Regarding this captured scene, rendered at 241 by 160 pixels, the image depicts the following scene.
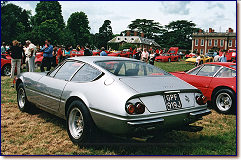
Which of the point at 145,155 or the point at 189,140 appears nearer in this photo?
the point at 145,155

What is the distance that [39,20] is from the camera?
57812mm

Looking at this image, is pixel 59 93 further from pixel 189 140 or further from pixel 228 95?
pixel 228 95

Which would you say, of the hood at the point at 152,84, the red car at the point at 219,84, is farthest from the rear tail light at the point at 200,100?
the red car at the point at 219,84

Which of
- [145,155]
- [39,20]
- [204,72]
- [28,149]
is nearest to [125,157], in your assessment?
[145,155]

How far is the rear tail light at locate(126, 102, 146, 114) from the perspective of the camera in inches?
116

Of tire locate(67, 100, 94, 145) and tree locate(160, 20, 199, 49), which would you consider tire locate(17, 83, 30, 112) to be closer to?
tire locate(67, 100, 94, 145)

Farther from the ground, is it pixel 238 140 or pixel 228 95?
pixel 228 95

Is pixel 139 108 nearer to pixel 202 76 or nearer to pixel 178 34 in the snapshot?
pixel 202 76

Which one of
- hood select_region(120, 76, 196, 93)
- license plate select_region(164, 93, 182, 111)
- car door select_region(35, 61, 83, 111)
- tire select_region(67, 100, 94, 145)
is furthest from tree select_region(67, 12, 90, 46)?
license plate select_region(164, 93, 182, 111)

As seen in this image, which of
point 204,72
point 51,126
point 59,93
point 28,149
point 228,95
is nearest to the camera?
point 28,149

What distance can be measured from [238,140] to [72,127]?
280cm

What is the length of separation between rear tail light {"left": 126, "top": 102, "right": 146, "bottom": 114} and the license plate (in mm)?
416

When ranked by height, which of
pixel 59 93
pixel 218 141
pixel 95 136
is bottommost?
pixel 218 141

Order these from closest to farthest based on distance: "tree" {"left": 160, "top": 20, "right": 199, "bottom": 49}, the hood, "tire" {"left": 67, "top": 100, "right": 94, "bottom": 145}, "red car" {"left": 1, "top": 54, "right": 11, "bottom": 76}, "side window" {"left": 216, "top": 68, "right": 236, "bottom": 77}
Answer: the hood → "tire" {"left": 67, "top": 100, "right": 94, "bottom": 145} → "side window" {"left": 216, "top": 68, "right": 236, "bottom": 77} → "red car" {"left": 1, "top": 54, "right": 11, "bottom": 76} → "tree" {"left": 160, "top": 20, "right": 199, "bottom": 49}
